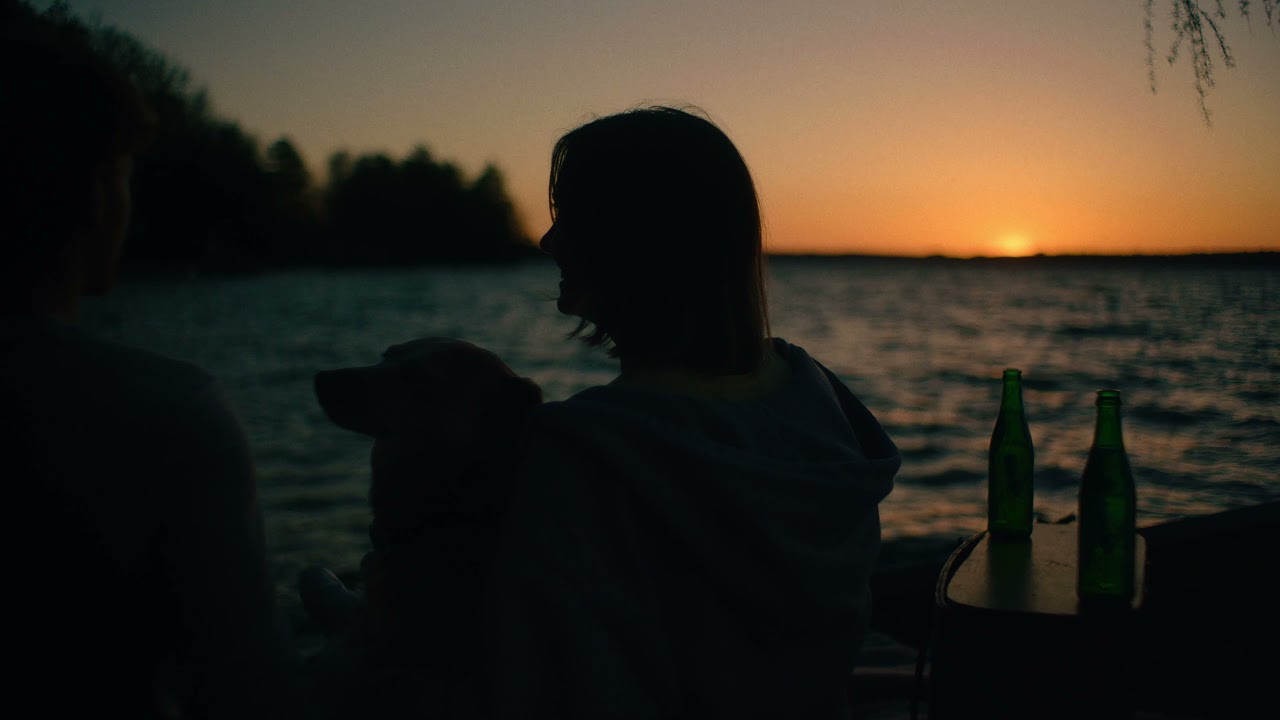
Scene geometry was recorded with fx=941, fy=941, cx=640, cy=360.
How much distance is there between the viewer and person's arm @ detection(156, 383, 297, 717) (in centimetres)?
115

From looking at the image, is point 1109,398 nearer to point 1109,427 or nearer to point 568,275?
point 1109,427

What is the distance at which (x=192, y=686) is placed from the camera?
122 cm

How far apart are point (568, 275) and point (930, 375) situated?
18.7m

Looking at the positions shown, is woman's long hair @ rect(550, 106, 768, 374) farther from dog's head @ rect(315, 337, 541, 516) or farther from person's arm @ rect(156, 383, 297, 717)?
person's arm @ rect(156, 383, 297, 717)

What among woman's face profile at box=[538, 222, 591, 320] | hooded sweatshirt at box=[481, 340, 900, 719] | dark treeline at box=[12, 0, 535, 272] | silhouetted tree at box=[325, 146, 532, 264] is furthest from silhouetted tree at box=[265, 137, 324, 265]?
silhouetted tree at box=[325, 146, 532, 264]

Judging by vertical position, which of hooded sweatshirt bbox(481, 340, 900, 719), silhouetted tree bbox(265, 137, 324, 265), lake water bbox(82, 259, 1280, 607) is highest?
silhouetted tree bbox(265, 137, 324, 265)

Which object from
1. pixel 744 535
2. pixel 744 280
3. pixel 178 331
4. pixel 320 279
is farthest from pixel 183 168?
pixel 320 279

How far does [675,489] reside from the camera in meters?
1.25

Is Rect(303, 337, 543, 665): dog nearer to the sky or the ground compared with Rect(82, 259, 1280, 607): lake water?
nearer to the sky

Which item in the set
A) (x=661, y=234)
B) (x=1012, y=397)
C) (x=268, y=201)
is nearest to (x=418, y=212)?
(x=268, y=201)

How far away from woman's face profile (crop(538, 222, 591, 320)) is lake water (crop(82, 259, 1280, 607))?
0.75 ft

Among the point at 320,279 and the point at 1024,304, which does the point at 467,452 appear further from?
the point at 320,279

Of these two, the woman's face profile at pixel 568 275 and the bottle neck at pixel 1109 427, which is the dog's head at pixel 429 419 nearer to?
the woman's face profile at pixel 568 275

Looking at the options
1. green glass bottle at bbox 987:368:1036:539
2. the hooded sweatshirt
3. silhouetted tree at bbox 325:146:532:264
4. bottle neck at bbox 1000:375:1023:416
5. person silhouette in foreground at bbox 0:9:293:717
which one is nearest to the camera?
person silhouette in foreground at bbox 0:9:293:717
